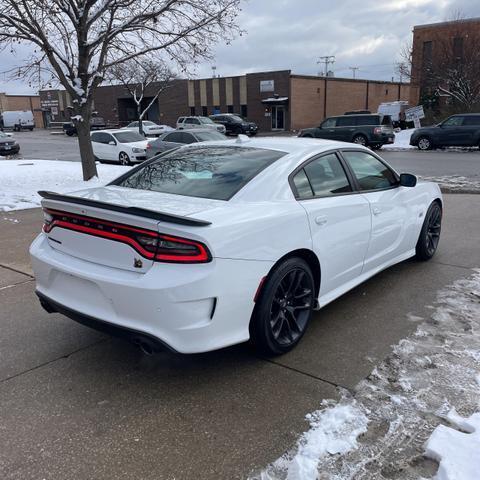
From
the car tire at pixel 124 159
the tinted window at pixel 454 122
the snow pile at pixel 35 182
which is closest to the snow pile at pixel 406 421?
the snow pile at pixel 35 182

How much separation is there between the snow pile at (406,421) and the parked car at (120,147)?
17083mm

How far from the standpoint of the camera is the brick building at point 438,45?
106 ft

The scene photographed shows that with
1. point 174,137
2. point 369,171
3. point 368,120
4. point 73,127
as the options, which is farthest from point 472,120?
point 73,127

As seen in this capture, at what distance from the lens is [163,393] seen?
10.00ft

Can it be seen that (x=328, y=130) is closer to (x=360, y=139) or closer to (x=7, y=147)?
(x=360, y=139)

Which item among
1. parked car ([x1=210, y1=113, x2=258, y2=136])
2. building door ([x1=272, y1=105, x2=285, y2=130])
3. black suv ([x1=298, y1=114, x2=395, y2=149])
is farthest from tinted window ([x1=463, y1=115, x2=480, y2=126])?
building door ([x1=272, y1=105, x2=285, y2=130])

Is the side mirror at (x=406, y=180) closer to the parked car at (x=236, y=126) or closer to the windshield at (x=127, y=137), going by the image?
the windshield at (x=127, y=137)

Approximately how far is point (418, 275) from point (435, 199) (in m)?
1.04

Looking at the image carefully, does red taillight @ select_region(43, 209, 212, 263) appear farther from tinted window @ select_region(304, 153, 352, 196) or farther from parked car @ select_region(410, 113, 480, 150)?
parked car @ select_region(410, 113, 480, 150)

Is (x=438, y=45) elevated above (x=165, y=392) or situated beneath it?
elevated above

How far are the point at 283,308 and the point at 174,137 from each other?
15459mm

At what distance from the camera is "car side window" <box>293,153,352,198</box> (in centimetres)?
372

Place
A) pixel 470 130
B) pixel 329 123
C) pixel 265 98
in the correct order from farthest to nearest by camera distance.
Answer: pixel 265 98 → pixel 329 123 → pixel 470 130

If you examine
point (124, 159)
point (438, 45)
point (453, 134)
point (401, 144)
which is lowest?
point (401, 144)
